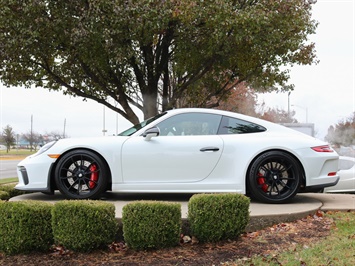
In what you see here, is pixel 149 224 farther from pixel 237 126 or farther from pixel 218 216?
pixel 237 126

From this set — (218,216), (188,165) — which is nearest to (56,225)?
(218,216)

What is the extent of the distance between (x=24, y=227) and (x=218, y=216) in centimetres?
192

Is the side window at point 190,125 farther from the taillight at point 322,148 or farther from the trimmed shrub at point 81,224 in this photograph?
the trimmed shrub at point 81,224

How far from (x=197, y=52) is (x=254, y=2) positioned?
6.82 feet

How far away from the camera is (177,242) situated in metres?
4.01

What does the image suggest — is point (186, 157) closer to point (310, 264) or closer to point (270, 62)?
point (310, 264)

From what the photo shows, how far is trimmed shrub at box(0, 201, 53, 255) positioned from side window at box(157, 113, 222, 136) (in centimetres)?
185

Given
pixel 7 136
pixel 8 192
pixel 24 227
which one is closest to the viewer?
pixel 24 227

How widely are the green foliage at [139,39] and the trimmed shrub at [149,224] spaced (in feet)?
20.3

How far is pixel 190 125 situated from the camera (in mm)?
5285

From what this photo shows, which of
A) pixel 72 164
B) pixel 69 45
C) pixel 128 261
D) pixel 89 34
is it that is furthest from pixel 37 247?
pixel 69 45

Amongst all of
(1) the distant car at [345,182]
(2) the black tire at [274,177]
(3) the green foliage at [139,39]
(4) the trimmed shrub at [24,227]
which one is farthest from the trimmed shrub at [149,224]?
(3) the green foliage at [139,39]

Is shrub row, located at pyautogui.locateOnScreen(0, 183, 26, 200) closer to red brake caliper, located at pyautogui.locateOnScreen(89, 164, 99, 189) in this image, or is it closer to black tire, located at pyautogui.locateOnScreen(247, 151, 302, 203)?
red brake caliper, located at pyautogui.locateOnScreen(89, 164, 99, 189)

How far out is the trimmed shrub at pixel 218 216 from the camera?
3.99 meters
